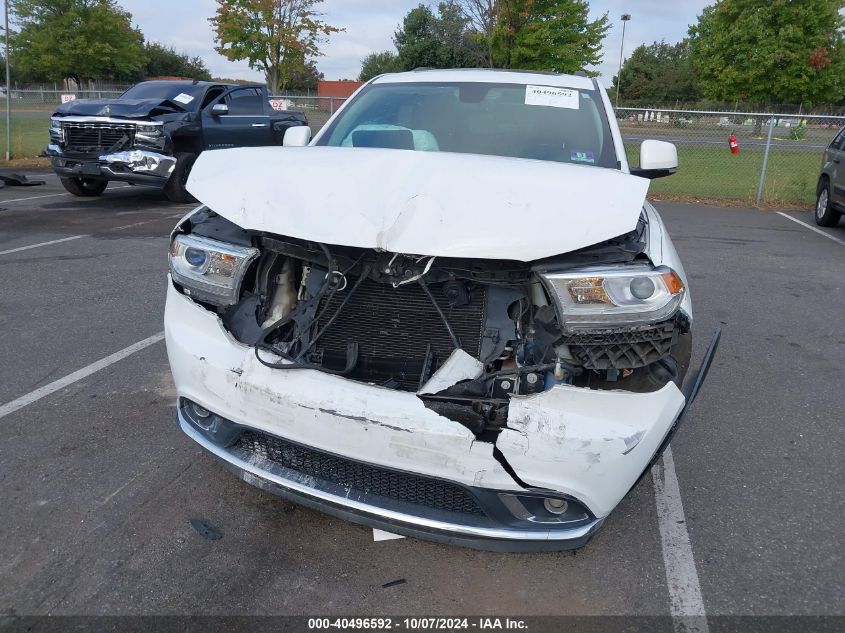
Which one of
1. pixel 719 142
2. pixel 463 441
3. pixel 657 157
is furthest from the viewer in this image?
pixel 719 142

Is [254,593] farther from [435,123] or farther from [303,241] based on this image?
[435,123]

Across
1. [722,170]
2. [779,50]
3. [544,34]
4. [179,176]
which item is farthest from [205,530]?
[779,50]

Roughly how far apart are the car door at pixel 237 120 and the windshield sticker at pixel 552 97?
773 centimetres

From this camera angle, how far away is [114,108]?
9609 mm

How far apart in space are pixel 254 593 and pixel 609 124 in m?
2.95

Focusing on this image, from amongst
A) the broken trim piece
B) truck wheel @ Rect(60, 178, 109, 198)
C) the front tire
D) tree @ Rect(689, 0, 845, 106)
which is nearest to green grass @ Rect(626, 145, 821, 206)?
the front tire

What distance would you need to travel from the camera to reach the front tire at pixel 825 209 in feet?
33.3

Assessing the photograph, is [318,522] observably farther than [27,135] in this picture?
No

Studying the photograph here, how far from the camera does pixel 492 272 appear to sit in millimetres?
2279

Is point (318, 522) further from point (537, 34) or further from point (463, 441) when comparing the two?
point (537, 34)

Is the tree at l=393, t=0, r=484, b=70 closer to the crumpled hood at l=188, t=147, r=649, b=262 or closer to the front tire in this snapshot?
the front tire

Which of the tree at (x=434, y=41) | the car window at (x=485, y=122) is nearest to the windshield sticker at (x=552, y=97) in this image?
the car window at (x=485, y=122)

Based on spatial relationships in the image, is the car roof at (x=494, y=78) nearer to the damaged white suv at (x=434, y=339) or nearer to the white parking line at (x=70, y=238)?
the damaged white suv at (x=434, y=339)

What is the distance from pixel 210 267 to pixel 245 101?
996 centimetres
